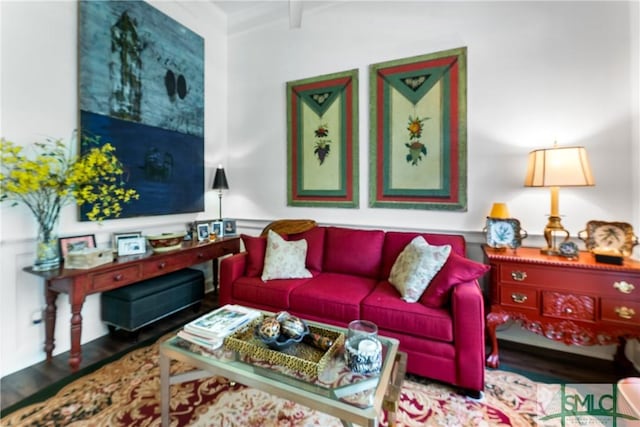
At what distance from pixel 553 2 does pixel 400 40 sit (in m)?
1.17

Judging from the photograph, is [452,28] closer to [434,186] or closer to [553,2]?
[553,2]

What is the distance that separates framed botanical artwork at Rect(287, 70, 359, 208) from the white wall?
4.4 inches

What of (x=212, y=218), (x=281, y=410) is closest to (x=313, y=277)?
(x=281, y=410)

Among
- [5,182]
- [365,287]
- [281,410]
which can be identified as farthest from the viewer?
[365,287]

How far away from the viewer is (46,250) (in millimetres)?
1935

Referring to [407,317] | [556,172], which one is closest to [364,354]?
[407,317]

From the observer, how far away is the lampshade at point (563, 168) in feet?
6.18

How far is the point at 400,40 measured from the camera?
2.75 m

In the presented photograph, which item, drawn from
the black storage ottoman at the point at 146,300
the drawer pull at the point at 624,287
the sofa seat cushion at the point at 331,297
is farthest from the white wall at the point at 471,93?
the sofa seat cushion at the point at 331,297

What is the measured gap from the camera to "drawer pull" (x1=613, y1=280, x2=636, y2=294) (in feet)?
5.59

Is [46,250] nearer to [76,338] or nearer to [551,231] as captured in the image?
[76,338]

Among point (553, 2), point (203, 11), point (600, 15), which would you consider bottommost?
point (600, 15)

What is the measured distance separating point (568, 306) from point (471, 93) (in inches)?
70.7

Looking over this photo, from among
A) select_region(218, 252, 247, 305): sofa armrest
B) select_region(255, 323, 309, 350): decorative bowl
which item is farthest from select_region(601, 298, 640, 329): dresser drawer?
select_region(218, 252, 247, 305): sofa armrest
